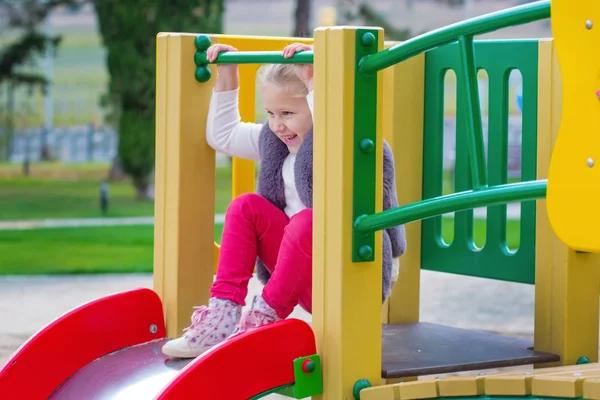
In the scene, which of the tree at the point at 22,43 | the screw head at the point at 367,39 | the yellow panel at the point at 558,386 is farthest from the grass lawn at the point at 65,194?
the yellow panel at the point at 558,386

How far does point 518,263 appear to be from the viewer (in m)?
2.96

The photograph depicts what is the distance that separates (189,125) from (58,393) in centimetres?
80

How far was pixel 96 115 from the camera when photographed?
A: 15070 mm

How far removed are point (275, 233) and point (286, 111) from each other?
1.04 feet

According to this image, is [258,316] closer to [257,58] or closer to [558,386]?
[257,58]

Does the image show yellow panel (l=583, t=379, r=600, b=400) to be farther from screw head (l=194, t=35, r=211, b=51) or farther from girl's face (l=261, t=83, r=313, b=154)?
screw head (l=194, t=35, r=211, b=51)

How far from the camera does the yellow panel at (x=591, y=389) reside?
2016 mm

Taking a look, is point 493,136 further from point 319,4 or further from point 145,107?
point 319,4

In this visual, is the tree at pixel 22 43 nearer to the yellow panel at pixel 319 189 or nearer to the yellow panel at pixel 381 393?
the yellow panel at pixel 319 189

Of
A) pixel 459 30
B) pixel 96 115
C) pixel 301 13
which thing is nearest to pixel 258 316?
pixel 459 30

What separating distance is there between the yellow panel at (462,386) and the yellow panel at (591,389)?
8.2 inches

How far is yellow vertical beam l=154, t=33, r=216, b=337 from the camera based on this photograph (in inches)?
116

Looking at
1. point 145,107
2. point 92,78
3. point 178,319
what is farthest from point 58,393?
point 92,78

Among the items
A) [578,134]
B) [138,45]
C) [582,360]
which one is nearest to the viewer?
[578,134]
